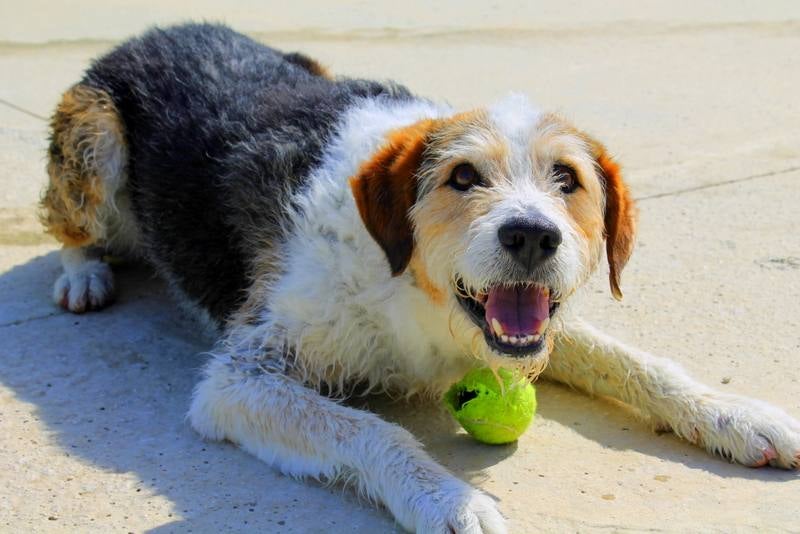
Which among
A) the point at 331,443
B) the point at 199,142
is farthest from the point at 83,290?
the point at 331,443

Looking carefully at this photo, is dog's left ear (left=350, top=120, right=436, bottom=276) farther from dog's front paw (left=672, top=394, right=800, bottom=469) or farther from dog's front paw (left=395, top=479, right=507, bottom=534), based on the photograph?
dog's front paw (left=672, top=394, right=800, bottom=469)

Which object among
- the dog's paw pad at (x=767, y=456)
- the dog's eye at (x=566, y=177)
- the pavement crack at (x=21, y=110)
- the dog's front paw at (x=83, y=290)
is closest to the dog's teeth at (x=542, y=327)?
the dog's eye at (x=566, y=177)

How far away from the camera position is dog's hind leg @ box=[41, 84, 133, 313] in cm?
621

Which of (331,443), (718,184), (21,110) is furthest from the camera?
(21,110)

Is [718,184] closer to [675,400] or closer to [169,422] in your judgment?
[675,400]

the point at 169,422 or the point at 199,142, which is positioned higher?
the point at 199,142

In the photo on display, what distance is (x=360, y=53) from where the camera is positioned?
11492mm

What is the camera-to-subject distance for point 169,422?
16.8ft

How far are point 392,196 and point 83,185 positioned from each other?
2.26 m

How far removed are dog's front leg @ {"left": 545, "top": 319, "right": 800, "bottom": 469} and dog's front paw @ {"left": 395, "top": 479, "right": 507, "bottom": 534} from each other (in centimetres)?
116

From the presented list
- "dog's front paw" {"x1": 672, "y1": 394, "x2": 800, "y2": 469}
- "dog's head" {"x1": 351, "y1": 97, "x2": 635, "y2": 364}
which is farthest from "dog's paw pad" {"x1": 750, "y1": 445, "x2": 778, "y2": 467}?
"dog's head" {"x1": 351, "y1": 97, "x2": 635, "y2": 364}

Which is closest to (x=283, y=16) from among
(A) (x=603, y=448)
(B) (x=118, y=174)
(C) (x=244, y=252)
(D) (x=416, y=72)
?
(D) (x=416, y=72)

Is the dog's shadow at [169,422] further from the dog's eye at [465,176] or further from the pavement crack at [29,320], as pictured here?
the dog's eye at [465,176]

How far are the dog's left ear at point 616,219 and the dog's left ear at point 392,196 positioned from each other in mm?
762
